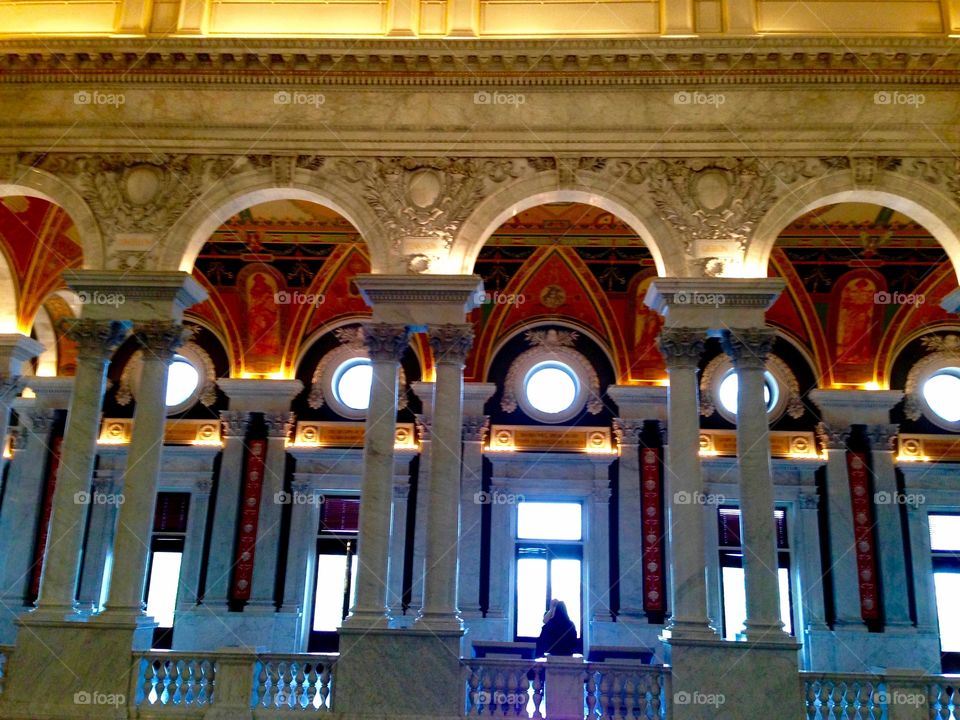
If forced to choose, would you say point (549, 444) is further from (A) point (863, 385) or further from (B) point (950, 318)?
(B) point (950, 318)

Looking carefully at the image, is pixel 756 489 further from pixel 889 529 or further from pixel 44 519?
pixel 44 519

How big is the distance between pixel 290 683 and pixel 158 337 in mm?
4480

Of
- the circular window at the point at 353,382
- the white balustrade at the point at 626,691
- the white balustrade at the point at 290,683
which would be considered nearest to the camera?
the white balustrade at the point at 626,691

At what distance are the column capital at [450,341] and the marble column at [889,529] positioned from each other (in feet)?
26.5

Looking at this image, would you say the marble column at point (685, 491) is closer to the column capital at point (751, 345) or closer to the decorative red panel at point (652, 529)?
the column capital at point (751, 345)

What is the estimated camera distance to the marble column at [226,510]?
15.3 m

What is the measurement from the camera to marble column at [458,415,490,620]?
1501 centimetres

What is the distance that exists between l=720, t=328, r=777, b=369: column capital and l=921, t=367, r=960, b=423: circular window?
648cm

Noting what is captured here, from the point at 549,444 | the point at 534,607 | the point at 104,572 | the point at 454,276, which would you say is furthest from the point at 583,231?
Answer: the point at 104,572

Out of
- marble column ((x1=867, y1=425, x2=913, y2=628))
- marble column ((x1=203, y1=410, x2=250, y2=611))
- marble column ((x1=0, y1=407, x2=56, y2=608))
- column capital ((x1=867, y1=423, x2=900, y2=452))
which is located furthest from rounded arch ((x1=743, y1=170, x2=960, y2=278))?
marble column ((x1=0, y1=407, x2=56, y2=608))

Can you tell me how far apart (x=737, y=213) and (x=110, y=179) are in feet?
26.5

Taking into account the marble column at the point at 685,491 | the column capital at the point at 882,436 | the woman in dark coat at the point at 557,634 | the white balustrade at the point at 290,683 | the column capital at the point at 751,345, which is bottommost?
the white balustrade at the point at 290,683

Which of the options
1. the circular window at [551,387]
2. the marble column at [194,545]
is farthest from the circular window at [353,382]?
the circular window at [551,387]

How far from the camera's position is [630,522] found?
15.3 meters
